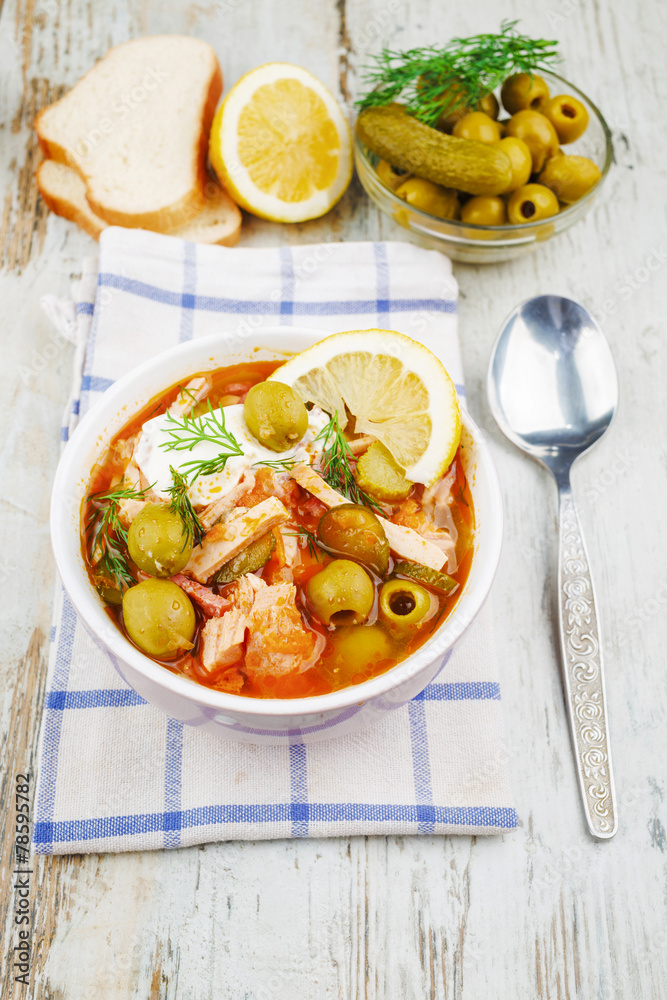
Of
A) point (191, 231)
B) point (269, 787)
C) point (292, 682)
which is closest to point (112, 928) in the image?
point (269, 787)

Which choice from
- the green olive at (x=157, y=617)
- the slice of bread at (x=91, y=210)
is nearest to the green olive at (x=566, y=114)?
the slice of bread at (x=91, y=210)

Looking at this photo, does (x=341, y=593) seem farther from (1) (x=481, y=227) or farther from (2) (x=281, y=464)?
(1) (x=481, y=227)

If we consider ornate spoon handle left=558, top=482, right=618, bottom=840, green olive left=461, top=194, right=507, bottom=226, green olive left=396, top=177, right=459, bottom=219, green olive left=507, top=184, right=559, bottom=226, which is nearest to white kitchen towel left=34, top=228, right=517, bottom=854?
ornate spoon handle left=558, top=482, right=618, bottom=840

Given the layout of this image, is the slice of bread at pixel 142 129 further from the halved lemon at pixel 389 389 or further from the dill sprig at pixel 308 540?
the dill sprig at pixel 308 540

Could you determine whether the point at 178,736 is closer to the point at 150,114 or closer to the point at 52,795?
the point at 52,795

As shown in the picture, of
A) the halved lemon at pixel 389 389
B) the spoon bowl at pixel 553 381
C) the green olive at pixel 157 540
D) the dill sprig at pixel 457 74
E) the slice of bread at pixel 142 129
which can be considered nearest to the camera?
the green olive at pixel 157 540

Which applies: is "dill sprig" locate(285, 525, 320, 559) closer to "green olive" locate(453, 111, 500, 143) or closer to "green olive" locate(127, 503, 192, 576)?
Answer: "green olive" locate(127, 503, 192, 576)
